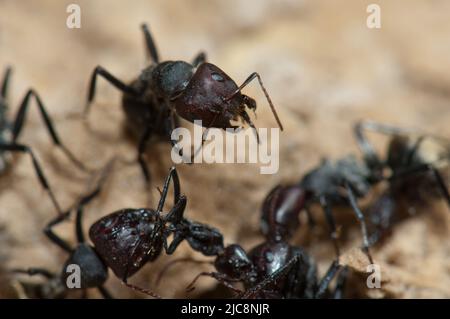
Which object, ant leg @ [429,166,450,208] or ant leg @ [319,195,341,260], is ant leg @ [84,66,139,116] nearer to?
ant leg @ [319,195,341,260]

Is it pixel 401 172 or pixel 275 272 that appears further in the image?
pixel 401 172

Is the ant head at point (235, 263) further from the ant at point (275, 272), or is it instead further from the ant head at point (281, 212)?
the ant head at point (281, 212)

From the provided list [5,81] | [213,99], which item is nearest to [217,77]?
[213,99]

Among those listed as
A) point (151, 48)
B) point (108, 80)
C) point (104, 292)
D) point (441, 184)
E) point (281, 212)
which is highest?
point (151, 48)

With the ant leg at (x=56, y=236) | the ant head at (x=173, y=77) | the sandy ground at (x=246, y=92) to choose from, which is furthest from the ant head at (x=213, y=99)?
the ant leg at (x=56, y=236)

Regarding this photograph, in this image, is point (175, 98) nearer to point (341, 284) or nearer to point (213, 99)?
point (213, 99)
